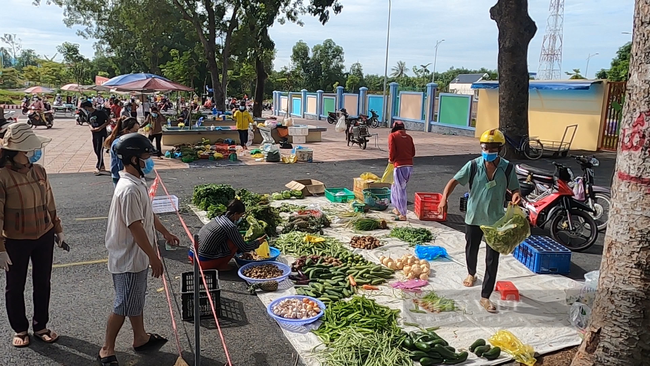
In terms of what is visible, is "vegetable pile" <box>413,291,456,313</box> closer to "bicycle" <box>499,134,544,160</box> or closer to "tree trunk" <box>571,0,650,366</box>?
"tree trunk" <box>571,0,650,366</box>

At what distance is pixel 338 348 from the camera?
159 inches

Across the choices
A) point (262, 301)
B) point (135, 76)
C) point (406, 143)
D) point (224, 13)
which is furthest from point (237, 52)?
point (262, 301)

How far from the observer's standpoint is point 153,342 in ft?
13.8

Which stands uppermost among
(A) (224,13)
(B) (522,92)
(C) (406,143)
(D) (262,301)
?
(A) (224,13)

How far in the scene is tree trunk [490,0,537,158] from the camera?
14875mm

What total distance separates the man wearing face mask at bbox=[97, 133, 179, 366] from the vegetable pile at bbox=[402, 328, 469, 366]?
2229 mm

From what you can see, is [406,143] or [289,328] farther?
[406,143]

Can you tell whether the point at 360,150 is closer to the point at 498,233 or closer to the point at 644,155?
the point at 498,233

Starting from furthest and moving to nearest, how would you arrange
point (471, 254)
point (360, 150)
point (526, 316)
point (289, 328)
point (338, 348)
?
point (360, 150) → point (471, 254) → point (526, 316) → point (289, 328) → point (338, 348)

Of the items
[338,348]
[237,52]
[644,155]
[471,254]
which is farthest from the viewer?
[237,52]

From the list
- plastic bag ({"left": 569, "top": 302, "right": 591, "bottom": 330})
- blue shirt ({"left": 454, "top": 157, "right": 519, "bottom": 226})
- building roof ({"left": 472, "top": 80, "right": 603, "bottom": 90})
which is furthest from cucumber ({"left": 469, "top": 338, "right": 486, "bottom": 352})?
building roof ({"left": 472, "top": 80, "right": 603, "bottom": 90})

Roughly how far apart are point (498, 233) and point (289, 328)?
2321 mm

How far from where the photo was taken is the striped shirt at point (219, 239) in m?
5.46

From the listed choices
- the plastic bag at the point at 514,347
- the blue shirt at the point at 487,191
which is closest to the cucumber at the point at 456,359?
the plastic bag at the point at 514,347
